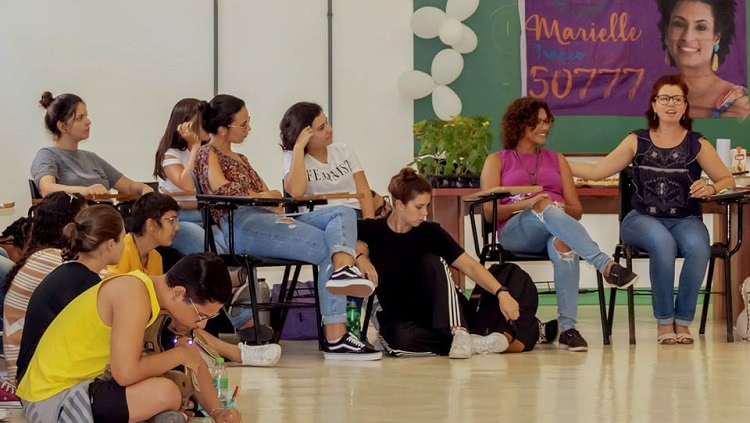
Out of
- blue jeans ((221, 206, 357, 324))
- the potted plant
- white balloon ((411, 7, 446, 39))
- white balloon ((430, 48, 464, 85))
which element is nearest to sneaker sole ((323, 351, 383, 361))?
blue jeans ((221, 206, 357, 324))

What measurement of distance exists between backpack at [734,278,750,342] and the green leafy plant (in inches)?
60.1

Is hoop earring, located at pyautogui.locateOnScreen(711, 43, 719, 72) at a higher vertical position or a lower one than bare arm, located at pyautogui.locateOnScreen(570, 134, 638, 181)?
higher

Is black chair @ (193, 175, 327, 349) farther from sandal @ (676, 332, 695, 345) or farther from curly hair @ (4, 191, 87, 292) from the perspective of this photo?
sandal @ (676, 332, 695, 345)

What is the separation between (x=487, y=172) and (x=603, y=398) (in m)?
1.98

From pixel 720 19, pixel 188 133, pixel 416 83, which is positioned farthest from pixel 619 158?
pixel 720 19

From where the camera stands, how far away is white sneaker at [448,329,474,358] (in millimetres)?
4789

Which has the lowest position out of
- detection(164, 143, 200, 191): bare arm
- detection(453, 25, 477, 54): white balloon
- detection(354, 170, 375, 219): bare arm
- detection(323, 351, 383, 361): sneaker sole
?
detection(323, 351, 383, 361): sneaker sole

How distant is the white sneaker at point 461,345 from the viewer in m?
4.79

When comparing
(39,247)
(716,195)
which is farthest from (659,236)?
(39,247)

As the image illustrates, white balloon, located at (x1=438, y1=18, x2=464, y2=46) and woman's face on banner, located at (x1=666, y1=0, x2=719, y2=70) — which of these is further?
woman's face on banner, located at (x1=666, y1=0, x2=719, y2=70)

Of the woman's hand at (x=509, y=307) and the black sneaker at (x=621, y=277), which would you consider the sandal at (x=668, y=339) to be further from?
the woman's hand at (x=509, y=307)

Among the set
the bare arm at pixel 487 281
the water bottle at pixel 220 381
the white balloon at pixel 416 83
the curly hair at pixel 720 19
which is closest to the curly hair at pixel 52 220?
the water bottle at pixel 220 381

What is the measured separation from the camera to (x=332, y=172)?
5254 mm

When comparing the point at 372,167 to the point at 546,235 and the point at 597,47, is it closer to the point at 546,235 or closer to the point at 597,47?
the point at 597,47
